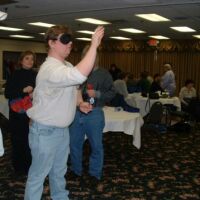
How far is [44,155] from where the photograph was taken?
8.41ft

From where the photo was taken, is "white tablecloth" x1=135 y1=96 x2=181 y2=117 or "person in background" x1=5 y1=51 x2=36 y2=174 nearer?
"person in background" x1=5 y1=51 x2=36 y2=174

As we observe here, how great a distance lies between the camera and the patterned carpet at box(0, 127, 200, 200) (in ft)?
12.5

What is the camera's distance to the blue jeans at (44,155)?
100 inches

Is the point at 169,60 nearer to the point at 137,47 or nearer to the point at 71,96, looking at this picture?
the point at 137,47

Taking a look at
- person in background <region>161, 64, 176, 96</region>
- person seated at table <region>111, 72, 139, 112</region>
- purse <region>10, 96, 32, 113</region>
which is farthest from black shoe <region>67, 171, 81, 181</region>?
person in background <region>161, 64, 176, 96</region>

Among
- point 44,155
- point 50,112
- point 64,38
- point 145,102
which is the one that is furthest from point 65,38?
point 145,102

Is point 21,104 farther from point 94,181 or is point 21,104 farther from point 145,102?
point 145,102

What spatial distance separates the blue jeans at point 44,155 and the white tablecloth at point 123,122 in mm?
1969

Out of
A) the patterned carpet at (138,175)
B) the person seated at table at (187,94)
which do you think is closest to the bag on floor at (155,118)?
the patterned carpet at (138,175)

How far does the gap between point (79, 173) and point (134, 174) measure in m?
0.75

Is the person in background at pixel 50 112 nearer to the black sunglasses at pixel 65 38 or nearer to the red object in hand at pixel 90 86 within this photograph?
the black sunglasses at pixel 65 38

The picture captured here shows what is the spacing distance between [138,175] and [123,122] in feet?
2.29

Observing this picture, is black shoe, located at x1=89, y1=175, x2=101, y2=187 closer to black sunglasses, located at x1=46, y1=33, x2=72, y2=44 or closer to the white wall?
black sunglasses, located at x1=46, y1=33, x2=72, y2=44

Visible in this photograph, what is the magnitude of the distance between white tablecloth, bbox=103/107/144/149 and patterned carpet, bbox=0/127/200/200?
0.50 meters
